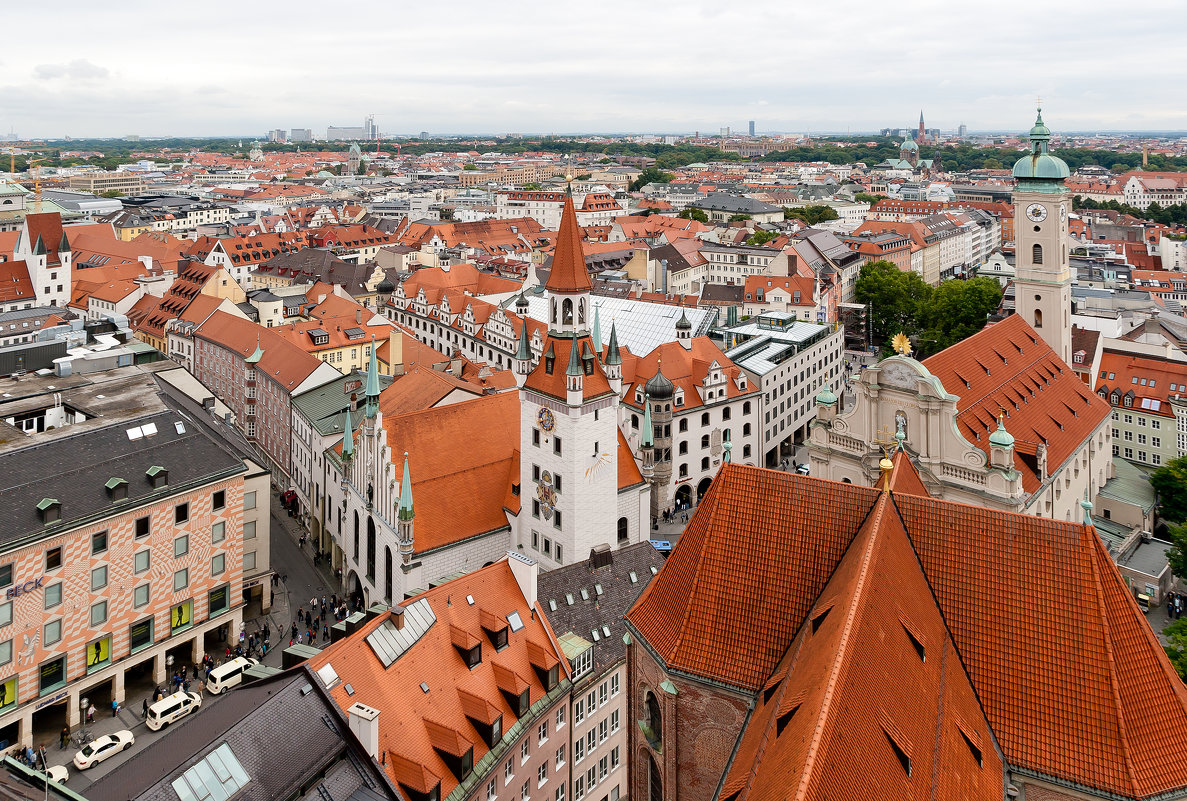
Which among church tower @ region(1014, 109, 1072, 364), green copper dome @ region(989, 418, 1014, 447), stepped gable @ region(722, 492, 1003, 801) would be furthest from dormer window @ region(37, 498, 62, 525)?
church tower @ region(1014, 109, 1072, 364)

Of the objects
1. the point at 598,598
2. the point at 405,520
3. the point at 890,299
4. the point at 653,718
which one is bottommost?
the point at 598,598

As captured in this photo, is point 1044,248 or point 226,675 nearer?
point 226,675

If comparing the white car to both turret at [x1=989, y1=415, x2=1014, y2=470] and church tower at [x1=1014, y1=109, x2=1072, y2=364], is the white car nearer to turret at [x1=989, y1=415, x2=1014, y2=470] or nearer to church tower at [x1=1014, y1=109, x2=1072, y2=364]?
turret at [x1=989, y1=415, x2=1014, y2=470]

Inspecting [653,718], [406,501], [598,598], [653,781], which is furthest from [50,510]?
[653,781]

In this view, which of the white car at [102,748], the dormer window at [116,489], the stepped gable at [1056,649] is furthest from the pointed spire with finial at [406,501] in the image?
the stepped gable at [1056,649]

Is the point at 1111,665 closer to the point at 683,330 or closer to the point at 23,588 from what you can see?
the point at 23,588

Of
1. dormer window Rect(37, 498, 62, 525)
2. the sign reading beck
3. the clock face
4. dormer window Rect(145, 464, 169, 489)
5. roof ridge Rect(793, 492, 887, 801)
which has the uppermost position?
the clock face

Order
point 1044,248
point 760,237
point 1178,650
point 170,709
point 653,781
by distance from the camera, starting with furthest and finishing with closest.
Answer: point 760,237, point 1044,248, point 170,709, point 1178,650, point 653,781

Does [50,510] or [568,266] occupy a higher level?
[568,266]
